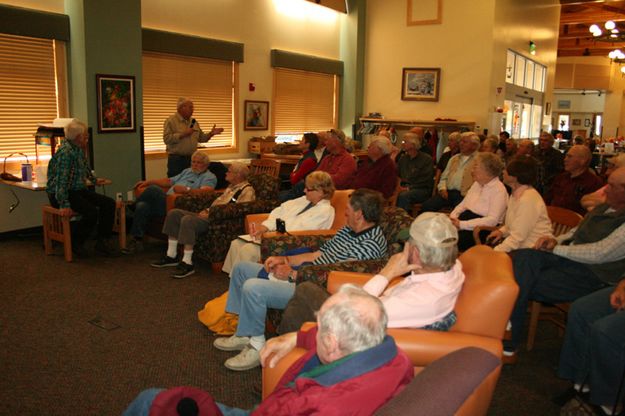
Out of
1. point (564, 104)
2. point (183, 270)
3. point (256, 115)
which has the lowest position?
point (183, 270)

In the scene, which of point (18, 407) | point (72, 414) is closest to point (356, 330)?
point (72, 414)

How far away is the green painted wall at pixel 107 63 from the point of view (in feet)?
20.2

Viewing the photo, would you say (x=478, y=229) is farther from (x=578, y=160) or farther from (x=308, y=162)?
(x=308, y=162)

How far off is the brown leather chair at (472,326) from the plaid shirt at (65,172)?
3890 millimetres

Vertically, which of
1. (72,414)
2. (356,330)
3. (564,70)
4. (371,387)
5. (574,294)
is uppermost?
(564,70)

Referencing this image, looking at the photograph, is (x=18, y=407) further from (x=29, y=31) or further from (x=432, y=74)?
(x=432, y=74)

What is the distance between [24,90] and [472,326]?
5.73 meters

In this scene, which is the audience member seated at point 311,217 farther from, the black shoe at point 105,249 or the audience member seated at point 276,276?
the black shoe at point 105,249

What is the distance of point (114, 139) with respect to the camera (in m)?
6.58

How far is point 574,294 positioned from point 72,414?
3004mm

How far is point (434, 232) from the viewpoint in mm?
2453

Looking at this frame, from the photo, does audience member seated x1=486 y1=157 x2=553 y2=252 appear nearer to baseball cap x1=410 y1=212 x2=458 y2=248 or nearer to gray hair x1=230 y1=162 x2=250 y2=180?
baseball cap x1=410 y1=212 x2=458 y2=248

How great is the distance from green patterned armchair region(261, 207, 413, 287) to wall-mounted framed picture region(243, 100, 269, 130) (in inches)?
207

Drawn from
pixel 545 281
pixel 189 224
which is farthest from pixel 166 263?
pixel 545 281
